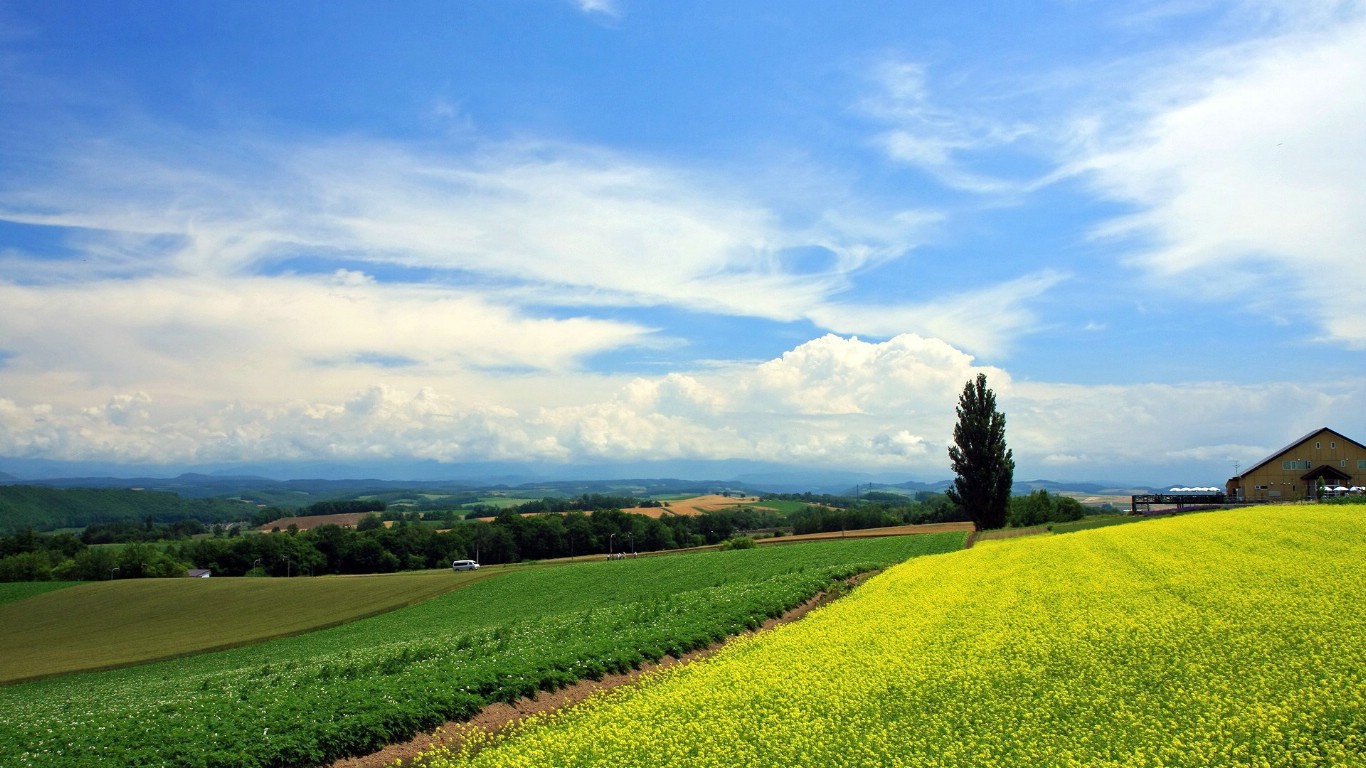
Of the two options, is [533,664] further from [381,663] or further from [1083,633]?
[1083,633]

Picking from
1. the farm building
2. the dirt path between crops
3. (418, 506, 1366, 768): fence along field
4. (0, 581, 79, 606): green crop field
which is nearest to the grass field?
(0, 581, 79, 606): green crop field

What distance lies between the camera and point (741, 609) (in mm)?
25828

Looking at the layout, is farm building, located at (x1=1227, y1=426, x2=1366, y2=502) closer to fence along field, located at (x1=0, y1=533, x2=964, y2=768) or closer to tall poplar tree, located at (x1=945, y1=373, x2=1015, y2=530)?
tall poplar tree, located at (x1=945, y1=373, x2=1015, y2=530)

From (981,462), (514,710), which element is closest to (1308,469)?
(981,462)

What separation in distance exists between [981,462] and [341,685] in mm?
58134

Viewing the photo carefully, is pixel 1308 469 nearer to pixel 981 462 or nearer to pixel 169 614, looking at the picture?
pixel 981 462

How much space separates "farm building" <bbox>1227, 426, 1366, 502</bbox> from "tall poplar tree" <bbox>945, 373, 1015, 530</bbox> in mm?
22956

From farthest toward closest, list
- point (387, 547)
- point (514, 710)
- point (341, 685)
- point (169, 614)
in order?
point (387, 547) → point (169, 614) → point (341, 685) → point (514, 710)

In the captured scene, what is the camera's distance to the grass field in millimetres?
43594

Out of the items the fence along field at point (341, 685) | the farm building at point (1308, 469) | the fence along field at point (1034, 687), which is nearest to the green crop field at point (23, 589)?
the fence along field at point (341, 685)

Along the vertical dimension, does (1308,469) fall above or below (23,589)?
above

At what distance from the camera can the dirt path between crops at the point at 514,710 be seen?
14.5 m

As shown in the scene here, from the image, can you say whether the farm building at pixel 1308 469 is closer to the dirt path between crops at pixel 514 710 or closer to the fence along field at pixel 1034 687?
the fence along field at pixel 1034 687

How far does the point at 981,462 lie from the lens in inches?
2564
